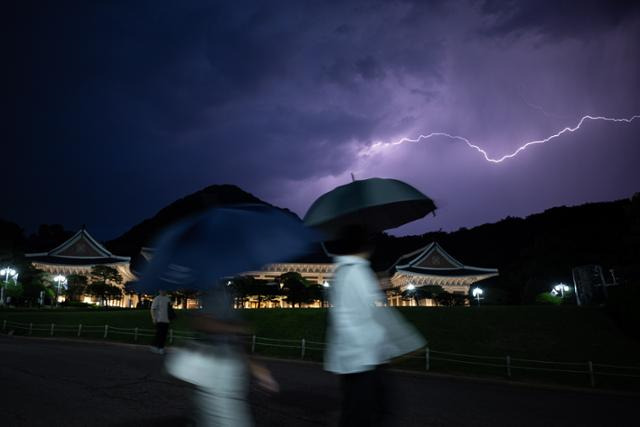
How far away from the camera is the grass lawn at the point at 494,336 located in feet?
44.8

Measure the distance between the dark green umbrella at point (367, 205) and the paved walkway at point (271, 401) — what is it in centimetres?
176

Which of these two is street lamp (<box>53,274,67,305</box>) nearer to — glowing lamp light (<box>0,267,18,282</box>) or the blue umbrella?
glowing lamp light (<box>0,267,18,282</box>)

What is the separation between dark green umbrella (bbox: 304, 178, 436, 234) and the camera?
4098 millimetres

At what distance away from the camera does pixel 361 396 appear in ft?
9.63

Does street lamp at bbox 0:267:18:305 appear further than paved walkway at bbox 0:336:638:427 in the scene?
Yes

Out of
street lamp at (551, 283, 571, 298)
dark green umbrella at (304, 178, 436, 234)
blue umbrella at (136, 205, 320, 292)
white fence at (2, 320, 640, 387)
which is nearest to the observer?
blue umbrella at (136, 205, 320, 292)

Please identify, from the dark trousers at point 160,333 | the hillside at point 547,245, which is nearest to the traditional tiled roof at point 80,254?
the dark trousers at point 160,333

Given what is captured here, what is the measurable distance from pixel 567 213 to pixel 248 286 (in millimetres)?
59503

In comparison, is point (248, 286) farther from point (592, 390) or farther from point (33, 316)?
point (592, 390)

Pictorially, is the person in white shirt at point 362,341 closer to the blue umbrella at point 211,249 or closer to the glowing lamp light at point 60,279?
the blue umbrella at point 211,249

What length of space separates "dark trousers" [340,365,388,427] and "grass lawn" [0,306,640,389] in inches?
399

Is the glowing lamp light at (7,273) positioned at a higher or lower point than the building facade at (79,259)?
lower

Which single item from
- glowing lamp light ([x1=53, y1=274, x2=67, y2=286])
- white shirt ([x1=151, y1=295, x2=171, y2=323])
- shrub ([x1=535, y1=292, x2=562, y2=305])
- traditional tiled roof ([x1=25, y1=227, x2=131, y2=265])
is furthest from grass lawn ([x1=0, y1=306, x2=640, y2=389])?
traditional tiled roof ([x1=25, y1=227, x2=131, y2=265])

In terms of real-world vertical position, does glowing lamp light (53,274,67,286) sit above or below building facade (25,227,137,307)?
below
